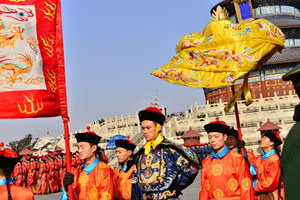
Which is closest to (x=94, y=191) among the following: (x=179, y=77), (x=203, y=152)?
(x=179, y=77)

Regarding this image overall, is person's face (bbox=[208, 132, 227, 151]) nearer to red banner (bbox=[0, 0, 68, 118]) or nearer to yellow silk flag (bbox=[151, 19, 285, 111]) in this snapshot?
yellow silk flag (bbox=[151, 19, 285, 111])

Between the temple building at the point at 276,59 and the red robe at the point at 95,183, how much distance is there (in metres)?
28.1

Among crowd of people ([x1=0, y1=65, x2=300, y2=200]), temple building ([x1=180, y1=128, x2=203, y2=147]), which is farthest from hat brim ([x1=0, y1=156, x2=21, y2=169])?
temple building ([x1=180, y1=128, x2=203, y2=147])

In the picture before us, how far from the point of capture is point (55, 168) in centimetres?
1552

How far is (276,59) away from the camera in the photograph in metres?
33.6

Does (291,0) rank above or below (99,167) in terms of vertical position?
above

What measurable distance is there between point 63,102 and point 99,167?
106 centimetres

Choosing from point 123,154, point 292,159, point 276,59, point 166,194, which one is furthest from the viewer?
point 276,59

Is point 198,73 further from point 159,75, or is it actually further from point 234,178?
point 234,178

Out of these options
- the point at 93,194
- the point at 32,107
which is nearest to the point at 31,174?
the point at 93,194

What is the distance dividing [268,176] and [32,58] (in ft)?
13.2

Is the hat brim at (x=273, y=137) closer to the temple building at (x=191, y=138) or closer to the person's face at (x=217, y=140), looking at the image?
the person's face at (x=217, y=140)

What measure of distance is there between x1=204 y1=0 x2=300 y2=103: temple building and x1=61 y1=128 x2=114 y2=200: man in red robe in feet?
92.0

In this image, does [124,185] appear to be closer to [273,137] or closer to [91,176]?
[91,176]
